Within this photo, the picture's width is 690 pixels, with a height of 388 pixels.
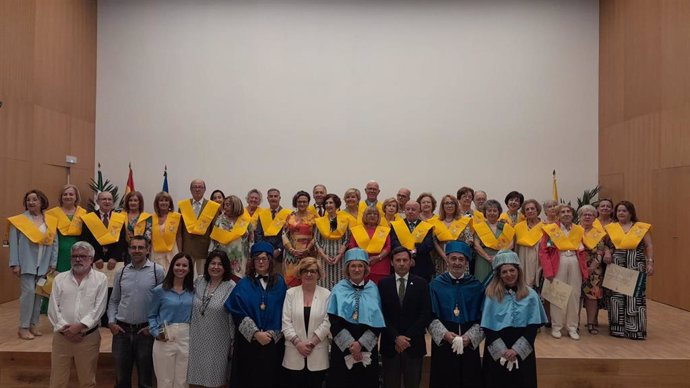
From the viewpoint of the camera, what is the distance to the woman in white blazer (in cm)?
391

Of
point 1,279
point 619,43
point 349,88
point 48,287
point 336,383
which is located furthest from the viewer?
point 349,88

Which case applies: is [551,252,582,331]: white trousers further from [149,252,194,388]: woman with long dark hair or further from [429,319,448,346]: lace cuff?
[149,252,194,388]: woman with long dark hair

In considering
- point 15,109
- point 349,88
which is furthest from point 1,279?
point 349,88

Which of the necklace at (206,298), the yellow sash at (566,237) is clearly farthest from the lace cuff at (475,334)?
the yellow sash at (566,237)

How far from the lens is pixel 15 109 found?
8.01 meters

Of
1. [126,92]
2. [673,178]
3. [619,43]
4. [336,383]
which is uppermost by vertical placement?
[619,43]

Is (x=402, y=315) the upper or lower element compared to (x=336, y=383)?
upper

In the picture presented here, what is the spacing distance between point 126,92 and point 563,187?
314 inches

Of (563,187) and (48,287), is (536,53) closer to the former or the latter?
(563,187)

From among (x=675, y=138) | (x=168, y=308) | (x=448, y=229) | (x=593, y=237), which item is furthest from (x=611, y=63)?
(x=168, y=308)

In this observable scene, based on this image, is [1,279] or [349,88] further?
[349,88]

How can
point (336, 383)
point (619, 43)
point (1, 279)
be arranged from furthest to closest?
1. point (619, 43)
2. point (1, 279)
3. point (336, 383)

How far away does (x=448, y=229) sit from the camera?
18.8ft

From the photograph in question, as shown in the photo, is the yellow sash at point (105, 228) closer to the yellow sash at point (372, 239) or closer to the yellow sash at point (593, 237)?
the yellow sash at point (372, 239)
